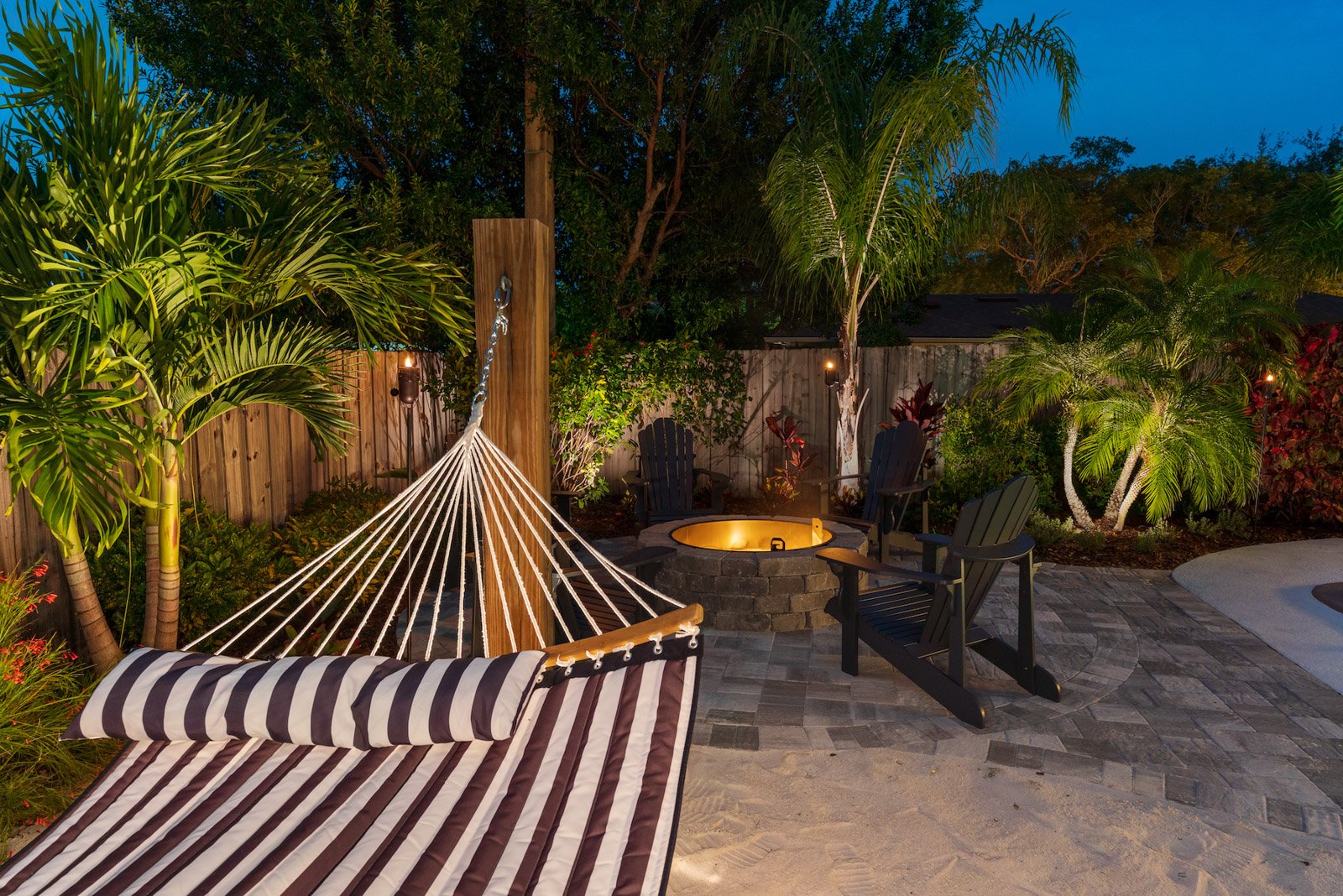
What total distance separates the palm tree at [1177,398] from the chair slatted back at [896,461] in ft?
5.53

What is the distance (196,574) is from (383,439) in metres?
2.94

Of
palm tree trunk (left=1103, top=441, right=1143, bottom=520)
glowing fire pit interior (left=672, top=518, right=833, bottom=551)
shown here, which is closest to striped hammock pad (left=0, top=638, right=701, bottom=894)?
glowing fire pit interior (left=672, top=518, right=833, bottom=551)

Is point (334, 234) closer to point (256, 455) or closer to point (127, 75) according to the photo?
point (127, 75)

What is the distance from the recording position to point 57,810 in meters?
2.46

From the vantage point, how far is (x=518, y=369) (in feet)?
8.16

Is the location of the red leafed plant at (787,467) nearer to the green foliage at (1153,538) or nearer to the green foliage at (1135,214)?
the green foliage at (1153,538)

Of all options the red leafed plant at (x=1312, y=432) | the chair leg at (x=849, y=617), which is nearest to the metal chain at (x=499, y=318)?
the chair leg at (x=849, y=617)

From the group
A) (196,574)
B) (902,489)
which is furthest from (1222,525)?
(196,574)

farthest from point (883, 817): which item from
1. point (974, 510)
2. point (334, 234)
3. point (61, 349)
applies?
point (61, 349)

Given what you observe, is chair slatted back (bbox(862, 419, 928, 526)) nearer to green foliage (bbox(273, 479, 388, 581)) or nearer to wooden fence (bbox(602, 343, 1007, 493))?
wooden fence (bbox(602, 343, 1007, 493))

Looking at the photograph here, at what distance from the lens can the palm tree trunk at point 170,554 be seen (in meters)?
3.04

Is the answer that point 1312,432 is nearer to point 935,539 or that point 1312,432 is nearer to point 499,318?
point 935,539

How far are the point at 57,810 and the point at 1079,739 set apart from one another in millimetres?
3513

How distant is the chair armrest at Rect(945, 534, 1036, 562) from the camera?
3.18 meters
